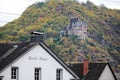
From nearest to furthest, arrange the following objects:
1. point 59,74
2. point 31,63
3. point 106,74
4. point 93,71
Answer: point 31,63
point 59,74
point 106,74
point 93,71

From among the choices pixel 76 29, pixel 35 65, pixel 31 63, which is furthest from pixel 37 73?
pixel 76 29

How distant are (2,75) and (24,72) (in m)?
2.99

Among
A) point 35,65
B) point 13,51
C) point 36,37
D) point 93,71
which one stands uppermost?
point 36,37

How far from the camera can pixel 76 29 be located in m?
192

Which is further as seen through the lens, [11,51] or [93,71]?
[93,71]

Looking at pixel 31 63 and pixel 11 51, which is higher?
pixel 11 51

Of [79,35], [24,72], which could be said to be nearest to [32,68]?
[24,72]

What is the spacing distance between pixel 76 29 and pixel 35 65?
5922 inches

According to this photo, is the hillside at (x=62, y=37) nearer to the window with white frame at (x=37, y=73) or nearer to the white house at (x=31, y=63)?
the white house at (x=31, y=63)

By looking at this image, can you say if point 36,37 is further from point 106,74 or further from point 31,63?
point 106,74

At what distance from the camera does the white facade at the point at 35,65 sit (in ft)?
133

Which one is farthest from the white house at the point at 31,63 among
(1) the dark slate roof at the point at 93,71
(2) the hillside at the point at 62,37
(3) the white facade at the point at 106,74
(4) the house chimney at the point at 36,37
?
(2) the hillside at the point at 62,37

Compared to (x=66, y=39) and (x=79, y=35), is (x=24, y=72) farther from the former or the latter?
(x=79, y=35)

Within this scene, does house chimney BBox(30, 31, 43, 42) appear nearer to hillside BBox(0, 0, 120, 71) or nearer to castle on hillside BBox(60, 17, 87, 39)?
hillside BBox(0, 0, 120, 71)
